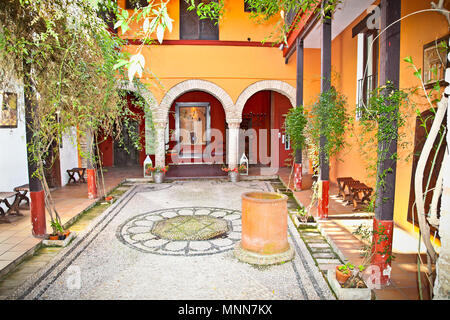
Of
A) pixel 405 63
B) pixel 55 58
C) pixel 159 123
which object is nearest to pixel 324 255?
pixel 405 63

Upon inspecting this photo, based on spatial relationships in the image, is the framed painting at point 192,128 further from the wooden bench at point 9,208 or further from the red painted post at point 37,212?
the red painted post at point 37,212

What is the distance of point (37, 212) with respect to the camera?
16.2 ft

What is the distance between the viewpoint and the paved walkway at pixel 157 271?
137 inches

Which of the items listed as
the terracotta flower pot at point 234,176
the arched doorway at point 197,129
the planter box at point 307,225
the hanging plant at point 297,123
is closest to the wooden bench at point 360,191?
the planter box at point 307,225

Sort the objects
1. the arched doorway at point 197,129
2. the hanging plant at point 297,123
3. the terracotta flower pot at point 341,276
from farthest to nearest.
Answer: the arched doorway at point 197,129
the hanging plant at point 297,123
the terracotta flower pot at point 341,276

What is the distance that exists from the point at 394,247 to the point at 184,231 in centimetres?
329

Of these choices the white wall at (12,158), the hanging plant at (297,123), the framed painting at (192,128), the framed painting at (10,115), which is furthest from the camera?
the framed painting at (192,128)

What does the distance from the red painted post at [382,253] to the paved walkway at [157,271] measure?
0.60 meters

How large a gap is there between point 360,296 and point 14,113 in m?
7.11

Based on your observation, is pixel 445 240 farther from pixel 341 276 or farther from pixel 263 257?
pixel 263 257

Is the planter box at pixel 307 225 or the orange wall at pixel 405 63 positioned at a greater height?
the orange wall at pixel 405 63

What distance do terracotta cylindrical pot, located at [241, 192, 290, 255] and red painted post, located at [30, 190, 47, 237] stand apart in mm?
3237

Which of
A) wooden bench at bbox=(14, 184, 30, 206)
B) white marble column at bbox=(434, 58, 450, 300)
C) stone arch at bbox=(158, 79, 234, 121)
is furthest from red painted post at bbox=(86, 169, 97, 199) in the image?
white marble column at bbox=(434, 58, 450, 300)

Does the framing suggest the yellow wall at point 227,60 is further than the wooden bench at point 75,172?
Yes
